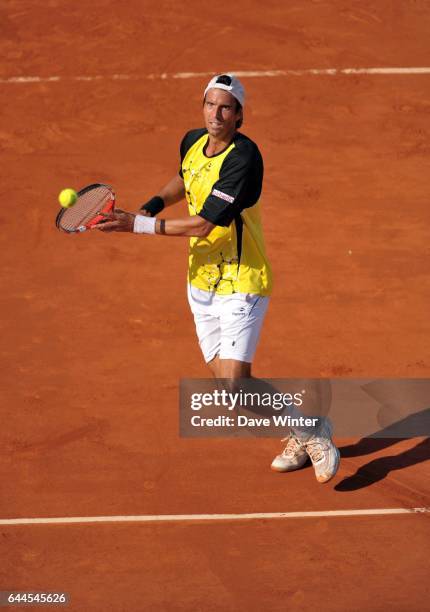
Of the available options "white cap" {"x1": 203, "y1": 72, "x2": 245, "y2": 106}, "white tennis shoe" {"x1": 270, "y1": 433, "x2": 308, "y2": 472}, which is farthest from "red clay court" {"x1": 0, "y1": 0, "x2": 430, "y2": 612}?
"white cap" {"x1": 203, "y1": 72, "x2": 245, "y2": 106}

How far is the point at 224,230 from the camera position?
7793mm

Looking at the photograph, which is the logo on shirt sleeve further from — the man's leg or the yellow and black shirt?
the man's leg

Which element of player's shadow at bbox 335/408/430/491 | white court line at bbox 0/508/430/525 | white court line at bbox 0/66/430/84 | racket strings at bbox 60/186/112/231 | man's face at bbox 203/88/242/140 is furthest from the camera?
white court line at bbox 0/66/430/84

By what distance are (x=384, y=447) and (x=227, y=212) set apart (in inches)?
106

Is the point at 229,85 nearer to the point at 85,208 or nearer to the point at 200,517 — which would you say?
the point at 85,208

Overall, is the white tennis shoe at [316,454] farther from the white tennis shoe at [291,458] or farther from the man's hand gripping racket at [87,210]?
the man's hand gripping racket at [87,210]

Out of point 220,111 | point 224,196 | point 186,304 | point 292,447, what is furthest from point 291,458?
point 220,111

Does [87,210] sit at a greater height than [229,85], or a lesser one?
lesser

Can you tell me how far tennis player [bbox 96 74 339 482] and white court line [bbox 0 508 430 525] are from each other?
33cm

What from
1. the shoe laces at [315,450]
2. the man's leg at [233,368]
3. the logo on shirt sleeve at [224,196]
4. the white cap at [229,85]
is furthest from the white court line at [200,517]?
the white cap at [229,85]

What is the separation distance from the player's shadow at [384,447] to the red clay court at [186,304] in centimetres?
2

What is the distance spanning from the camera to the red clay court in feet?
25.4

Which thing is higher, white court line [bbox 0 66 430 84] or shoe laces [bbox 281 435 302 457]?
white court line [bbox 0 66 430 84]

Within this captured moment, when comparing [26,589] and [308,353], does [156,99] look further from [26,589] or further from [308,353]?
[26,589]
